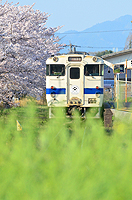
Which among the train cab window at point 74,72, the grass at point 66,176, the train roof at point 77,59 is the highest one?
the train roof at point 77,59

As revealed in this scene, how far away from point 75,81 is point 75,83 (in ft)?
0.32

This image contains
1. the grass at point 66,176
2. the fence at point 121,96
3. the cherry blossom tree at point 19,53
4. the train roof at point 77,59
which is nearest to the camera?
the grass at point 66,176

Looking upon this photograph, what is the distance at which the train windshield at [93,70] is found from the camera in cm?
1368

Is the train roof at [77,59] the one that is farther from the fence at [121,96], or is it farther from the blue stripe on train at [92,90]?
the fence at [121,96]

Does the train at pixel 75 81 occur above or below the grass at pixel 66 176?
above

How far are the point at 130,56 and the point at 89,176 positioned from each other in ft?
122

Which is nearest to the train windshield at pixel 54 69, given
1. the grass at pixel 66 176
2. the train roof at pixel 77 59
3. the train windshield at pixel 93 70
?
the train roof at pixel 77 59

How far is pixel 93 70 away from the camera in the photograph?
45.1 ft

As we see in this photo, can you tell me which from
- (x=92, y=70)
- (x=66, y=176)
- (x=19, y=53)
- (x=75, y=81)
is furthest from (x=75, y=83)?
(x=66, y=176)

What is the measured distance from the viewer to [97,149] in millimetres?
5582

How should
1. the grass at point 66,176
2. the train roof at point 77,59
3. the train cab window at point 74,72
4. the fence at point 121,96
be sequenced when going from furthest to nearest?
1. the fence at point 121,96
2. the train cab window at point 74,72
3. the train roof at point 77,59
4. the grass at point 66,176

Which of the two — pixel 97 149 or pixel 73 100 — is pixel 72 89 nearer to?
pixel 73 100

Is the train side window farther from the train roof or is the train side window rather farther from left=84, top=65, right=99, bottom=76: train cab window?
left=84, top=65, right=99, bottom=76: train cab window

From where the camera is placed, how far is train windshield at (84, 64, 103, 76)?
13.7 meters
